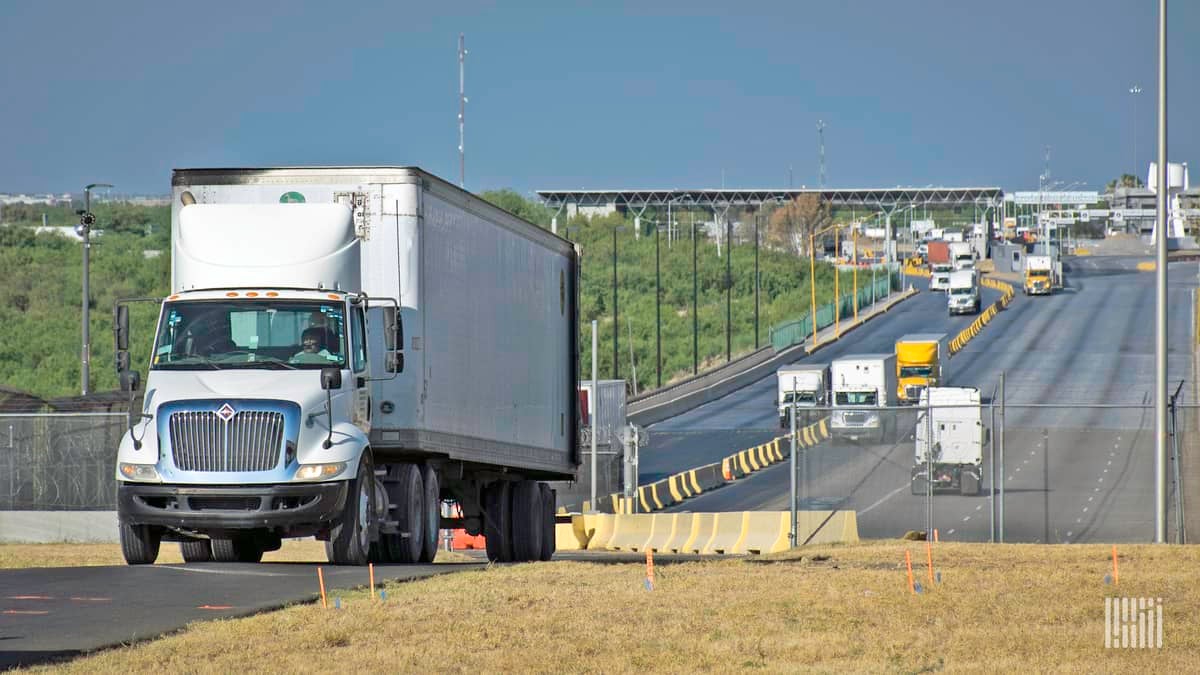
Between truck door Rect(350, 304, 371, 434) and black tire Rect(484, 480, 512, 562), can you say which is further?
black tire Rect(484, 480, 512, 562)

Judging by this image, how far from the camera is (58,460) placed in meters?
35.5

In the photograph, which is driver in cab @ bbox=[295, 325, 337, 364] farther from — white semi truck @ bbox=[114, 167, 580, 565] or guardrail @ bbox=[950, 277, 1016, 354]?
guardrail @ bbox=[950, 277, 1016, 354]

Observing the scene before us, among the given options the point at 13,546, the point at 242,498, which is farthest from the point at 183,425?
the point at 13,546

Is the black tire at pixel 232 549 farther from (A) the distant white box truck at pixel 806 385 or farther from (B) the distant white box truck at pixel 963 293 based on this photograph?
(B) the distant white box truck at pixel 963 293

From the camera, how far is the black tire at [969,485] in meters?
35.9

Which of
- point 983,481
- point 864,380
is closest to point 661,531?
point 983,481

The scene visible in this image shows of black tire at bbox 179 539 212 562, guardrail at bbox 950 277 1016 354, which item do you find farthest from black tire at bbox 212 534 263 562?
guardrail at bbox 950 277 1016 354

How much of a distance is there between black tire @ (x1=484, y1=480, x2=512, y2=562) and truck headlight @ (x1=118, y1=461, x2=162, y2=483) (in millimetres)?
6548

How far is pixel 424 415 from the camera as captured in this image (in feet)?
64.5

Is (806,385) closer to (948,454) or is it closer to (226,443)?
(948,454)

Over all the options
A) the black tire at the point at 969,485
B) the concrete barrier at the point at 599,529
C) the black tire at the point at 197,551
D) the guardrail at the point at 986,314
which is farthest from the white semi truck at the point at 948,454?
the guardrail at the point at 986,314

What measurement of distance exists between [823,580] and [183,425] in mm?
6514

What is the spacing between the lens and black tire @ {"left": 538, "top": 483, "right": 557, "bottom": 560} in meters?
25.7

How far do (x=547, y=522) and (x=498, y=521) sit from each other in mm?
1966
